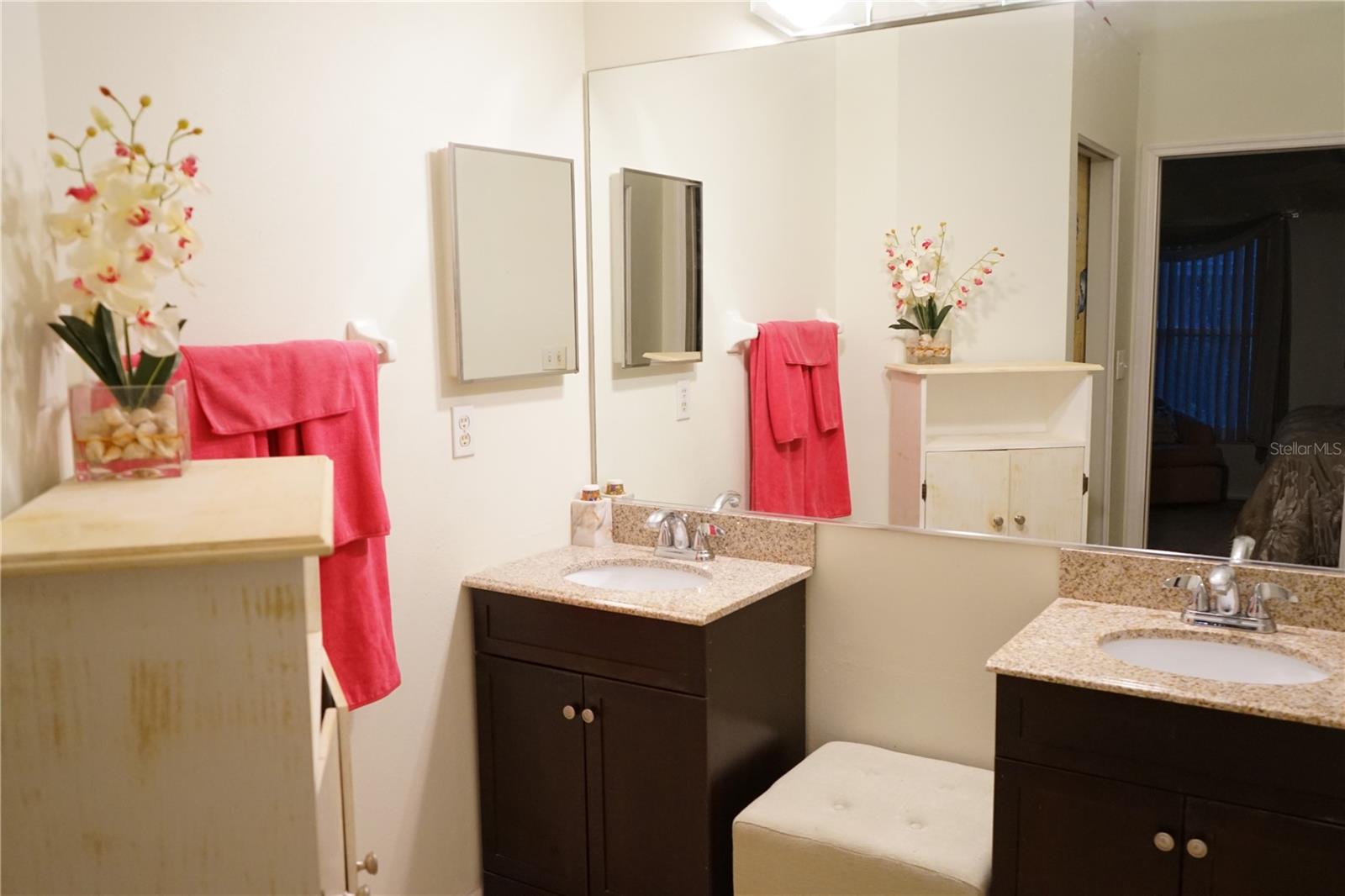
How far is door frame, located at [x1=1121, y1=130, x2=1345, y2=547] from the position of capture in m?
2.00

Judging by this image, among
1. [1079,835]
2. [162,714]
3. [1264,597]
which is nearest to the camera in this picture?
[162,714]

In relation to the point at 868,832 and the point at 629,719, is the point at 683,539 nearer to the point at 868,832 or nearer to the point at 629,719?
the point at 629,719

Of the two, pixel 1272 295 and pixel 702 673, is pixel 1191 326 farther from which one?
pixel 702 673

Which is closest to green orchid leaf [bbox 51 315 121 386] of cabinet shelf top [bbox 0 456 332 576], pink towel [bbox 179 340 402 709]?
cabinet shelf top [bbox 0 456 332 576]

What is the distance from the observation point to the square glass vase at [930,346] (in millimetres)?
2258

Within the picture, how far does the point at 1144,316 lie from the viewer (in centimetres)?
206

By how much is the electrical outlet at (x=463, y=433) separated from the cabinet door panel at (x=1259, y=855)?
5.24 feet

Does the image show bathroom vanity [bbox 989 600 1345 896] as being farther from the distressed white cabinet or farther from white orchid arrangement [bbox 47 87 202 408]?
white orchid arrangement [bbox 47 87 202 408]

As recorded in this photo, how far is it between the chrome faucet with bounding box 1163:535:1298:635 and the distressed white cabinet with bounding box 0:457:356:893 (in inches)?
62.9

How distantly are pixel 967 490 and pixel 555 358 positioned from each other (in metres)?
1.04

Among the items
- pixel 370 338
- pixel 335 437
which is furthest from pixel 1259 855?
pixel 370 338

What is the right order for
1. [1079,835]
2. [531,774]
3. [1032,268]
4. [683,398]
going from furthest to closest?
1. [683,398]
2. [531,774]
3. [1032,268]
4. [1079,835]

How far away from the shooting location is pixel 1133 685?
5.31 feet

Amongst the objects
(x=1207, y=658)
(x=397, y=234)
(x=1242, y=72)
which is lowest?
(x=1207, y=658)
